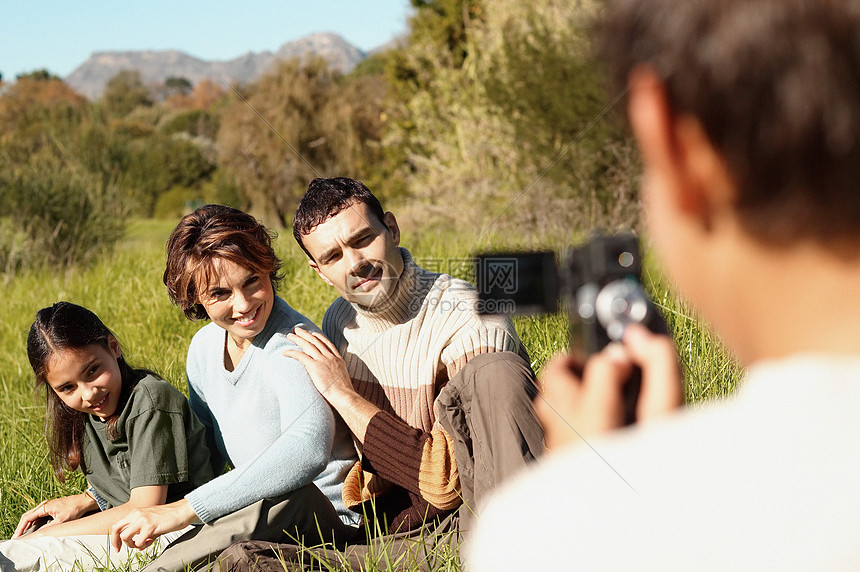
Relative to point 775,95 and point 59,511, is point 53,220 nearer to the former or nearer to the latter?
point 59,511

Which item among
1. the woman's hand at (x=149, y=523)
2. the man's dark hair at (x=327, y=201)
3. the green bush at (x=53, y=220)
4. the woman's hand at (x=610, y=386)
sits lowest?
the woman's hand at (x=149, y=523)

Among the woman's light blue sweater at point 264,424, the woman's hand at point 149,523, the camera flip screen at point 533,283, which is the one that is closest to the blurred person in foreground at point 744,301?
the camera flip screen at point 533,283

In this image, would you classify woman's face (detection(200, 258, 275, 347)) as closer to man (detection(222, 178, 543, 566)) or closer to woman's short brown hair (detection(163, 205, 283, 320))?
woman's short brown hair (detection(163, 205, 283, 320))

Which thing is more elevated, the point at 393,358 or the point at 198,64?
the point at 198,64

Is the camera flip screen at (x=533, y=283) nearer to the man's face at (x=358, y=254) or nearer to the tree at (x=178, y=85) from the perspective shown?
the man's face at (x=358, y=254)

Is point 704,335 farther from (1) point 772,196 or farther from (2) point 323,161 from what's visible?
(2) point 323,161

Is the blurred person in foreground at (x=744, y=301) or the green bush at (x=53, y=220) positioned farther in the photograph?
the green bush at (x=53, y=220)

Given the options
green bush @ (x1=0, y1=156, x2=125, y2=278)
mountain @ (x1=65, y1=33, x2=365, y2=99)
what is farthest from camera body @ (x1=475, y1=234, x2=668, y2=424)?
green bush @ (x1=0, y1=156, x2=125, y2=278)

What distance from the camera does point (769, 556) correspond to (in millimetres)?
492

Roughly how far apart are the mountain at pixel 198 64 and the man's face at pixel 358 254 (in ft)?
3.69

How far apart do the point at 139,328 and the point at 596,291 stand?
503 centimetres

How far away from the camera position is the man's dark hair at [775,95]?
48 cm

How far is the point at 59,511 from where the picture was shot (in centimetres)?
261

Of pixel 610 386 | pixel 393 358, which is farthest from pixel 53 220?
pixel 610 386
